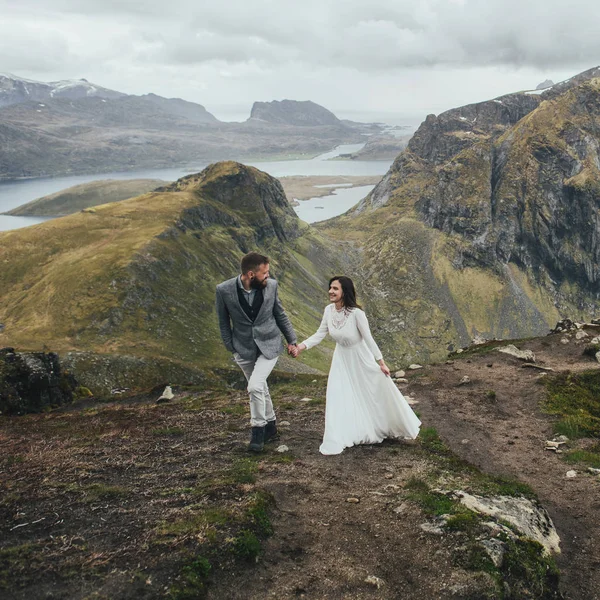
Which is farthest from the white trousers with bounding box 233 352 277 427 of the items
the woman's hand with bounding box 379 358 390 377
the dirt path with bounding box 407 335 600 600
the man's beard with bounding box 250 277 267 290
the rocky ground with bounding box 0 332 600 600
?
the dirt path with bounding box 407 335 600 600

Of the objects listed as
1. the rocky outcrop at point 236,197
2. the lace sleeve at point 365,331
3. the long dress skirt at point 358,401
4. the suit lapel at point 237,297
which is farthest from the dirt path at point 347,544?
the rocky outcrop at point 236,197

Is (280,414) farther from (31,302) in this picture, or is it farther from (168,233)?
(168,233)

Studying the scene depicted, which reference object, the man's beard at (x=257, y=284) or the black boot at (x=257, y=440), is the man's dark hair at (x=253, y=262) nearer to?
the man's beard at (x=257, y=284)

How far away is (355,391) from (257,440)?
3.32 meters

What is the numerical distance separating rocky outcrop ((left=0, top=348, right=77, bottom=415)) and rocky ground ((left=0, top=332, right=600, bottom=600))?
797 centimetres

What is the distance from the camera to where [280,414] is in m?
19.8

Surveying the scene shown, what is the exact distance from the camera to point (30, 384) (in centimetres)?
2616

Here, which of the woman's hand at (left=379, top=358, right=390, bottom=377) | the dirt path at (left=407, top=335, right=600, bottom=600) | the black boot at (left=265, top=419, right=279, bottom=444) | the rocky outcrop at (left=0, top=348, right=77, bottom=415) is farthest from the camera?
the rocky outcrop at (left=0, top=348, right=77, bottom=415)

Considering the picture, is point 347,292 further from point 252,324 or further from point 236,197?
point 236,197

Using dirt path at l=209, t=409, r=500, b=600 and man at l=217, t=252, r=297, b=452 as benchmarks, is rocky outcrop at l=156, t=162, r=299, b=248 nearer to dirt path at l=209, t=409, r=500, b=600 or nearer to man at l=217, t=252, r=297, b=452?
man at l=217, t=252, r=297, b=452

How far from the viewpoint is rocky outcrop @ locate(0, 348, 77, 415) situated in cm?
2480

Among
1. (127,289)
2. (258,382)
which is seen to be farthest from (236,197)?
(258,382)

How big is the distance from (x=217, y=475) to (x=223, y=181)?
604 feet

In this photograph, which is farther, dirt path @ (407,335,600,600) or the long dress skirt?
the long dress skirt
